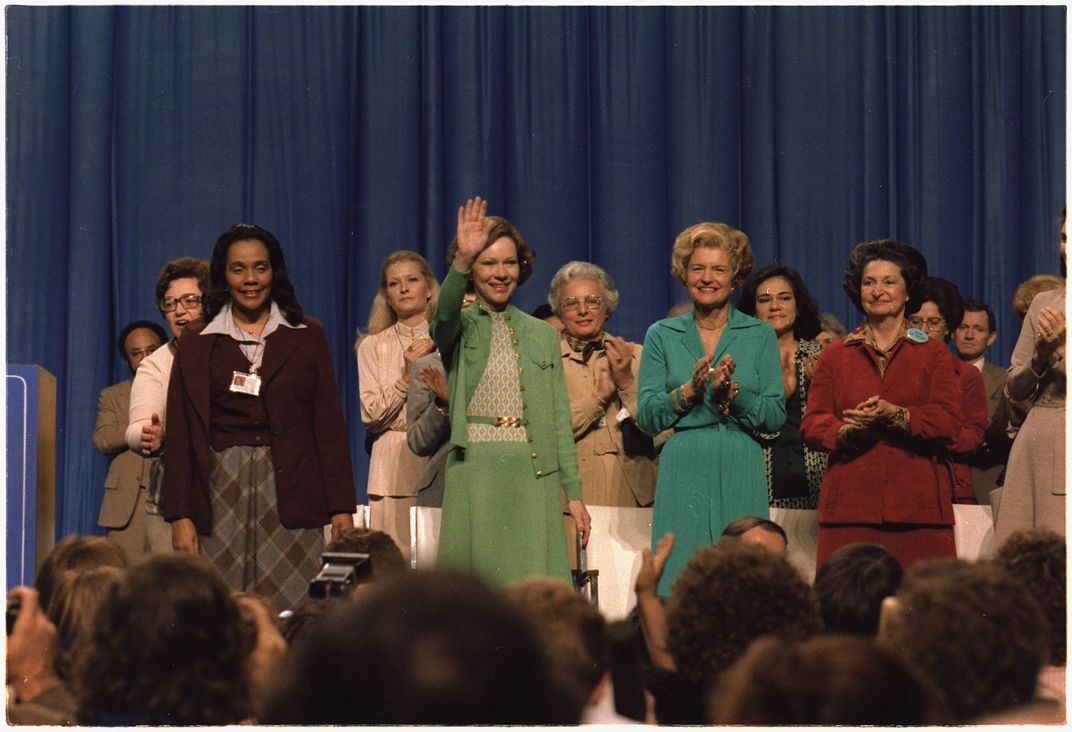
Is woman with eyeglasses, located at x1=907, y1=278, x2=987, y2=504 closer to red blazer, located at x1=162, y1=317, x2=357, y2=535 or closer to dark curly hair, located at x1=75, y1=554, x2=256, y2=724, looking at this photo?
red blazer, located at x1=162, y1=317, x2=357, y2=535

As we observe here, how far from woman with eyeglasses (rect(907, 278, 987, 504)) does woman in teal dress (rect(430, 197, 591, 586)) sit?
1.26m

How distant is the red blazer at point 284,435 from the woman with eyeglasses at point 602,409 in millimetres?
1247

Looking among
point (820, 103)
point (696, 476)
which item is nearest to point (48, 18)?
point (820, 103)

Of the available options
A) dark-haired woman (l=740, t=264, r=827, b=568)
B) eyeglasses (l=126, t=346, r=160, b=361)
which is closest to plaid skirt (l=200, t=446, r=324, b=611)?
dark-haired woman (l=740, t=264, r=827, b=568)

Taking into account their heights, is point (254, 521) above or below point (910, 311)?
below

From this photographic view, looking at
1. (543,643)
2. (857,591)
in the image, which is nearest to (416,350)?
(857,591)

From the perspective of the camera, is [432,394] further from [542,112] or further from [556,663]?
[556,663]

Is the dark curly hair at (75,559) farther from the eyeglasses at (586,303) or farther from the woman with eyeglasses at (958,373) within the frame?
the woman with eyeglasses at (958,373)

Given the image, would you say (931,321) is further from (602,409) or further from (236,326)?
(236,326)

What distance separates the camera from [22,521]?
4145 millimetres

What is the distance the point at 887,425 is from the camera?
4.28 metres

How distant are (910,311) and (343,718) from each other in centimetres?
367

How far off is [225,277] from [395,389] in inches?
52.8

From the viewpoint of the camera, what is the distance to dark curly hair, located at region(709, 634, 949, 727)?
1474 millimetres
